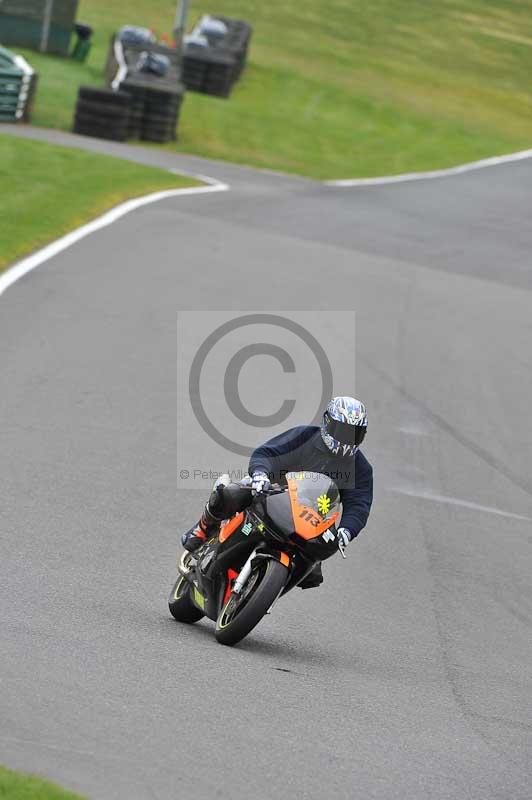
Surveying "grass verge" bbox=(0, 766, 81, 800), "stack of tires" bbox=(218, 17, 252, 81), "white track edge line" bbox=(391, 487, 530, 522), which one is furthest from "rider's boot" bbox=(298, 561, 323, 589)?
"stack of tires" bbox=(218, 17, 252, 81)

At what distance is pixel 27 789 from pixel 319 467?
3.83 metres

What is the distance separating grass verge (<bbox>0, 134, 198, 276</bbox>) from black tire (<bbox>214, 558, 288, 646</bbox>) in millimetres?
11484

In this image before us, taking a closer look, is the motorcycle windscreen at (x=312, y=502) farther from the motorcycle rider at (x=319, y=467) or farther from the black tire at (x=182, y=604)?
the black tire at (x=182, y=604)

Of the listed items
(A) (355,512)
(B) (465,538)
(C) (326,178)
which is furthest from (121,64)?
(A) (355,512)

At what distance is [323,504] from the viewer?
8695 millimetres

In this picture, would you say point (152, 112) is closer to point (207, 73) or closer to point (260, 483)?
point (207, 73)

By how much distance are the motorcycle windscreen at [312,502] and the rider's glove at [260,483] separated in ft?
0.45

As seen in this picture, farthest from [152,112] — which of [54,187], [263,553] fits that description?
[263,553]

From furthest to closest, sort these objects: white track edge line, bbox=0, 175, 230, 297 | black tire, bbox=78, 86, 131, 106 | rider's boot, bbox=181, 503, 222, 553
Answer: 1. black tire, bbox=78, 86, 131, 106
2. white track edge line, bbox=0, 175, 230, 297
3. rider's boot, bbox=181, 503, 222, 553

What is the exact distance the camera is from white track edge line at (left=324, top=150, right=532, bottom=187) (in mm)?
35406

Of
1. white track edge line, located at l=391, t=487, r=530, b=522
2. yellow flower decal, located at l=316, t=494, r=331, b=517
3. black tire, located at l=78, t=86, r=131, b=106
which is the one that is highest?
yellow flower decal, located at l=316, t=494, r=331, b=517

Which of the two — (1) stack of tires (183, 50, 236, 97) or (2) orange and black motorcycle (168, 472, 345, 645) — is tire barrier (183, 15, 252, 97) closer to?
(1) stack of tires (183, 50, 236, 97)

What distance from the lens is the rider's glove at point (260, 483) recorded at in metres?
8.68

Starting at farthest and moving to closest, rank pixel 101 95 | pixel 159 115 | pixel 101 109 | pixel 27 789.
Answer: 1. pixel 159 115
2. pixel 101 109
3. pixel 101 95
4. pixel 27 789
